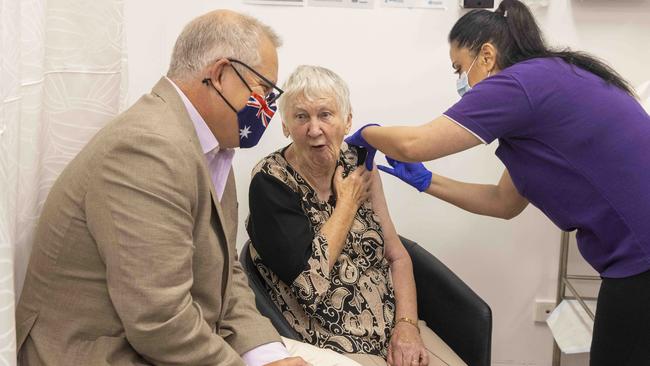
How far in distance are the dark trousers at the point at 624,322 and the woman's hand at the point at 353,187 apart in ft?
2.30

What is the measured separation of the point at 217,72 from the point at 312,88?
0.63 m

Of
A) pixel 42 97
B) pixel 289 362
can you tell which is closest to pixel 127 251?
pixel 42 97

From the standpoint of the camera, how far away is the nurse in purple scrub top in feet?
4.81

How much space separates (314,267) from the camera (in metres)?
1.67

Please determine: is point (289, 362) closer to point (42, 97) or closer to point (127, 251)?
point (127, 251)

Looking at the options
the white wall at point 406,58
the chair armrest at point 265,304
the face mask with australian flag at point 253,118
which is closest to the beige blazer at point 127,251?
the face mask with australian flag at point 253,118

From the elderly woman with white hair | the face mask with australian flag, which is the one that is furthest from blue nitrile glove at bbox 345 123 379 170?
the face mask with australian flag

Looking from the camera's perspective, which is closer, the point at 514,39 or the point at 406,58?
the point at 514,39

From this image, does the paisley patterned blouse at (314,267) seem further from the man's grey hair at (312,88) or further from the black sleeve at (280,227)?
the man's grey hair at (312,88)

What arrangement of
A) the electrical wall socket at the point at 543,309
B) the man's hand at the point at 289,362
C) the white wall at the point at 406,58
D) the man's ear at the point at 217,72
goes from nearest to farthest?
the man's ear at the point at 217,72
the man's hand at the point at 289,362
the white wall at the point at 406,58
the electrical wall socket at the point at 543,309

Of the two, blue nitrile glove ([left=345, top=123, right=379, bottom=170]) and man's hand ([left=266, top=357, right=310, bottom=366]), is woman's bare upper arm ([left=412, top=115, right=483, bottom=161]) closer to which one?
blue nitrile glove ([left=345, top=123, right=379, bottom=170])

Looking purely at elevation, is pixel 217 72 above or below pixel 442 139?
above

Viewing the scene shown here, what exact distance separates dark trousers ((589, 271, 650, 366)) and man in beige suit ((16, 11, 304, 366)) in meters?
0.95

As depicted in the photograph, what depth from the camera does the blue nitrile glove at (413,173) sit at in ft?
6.64
